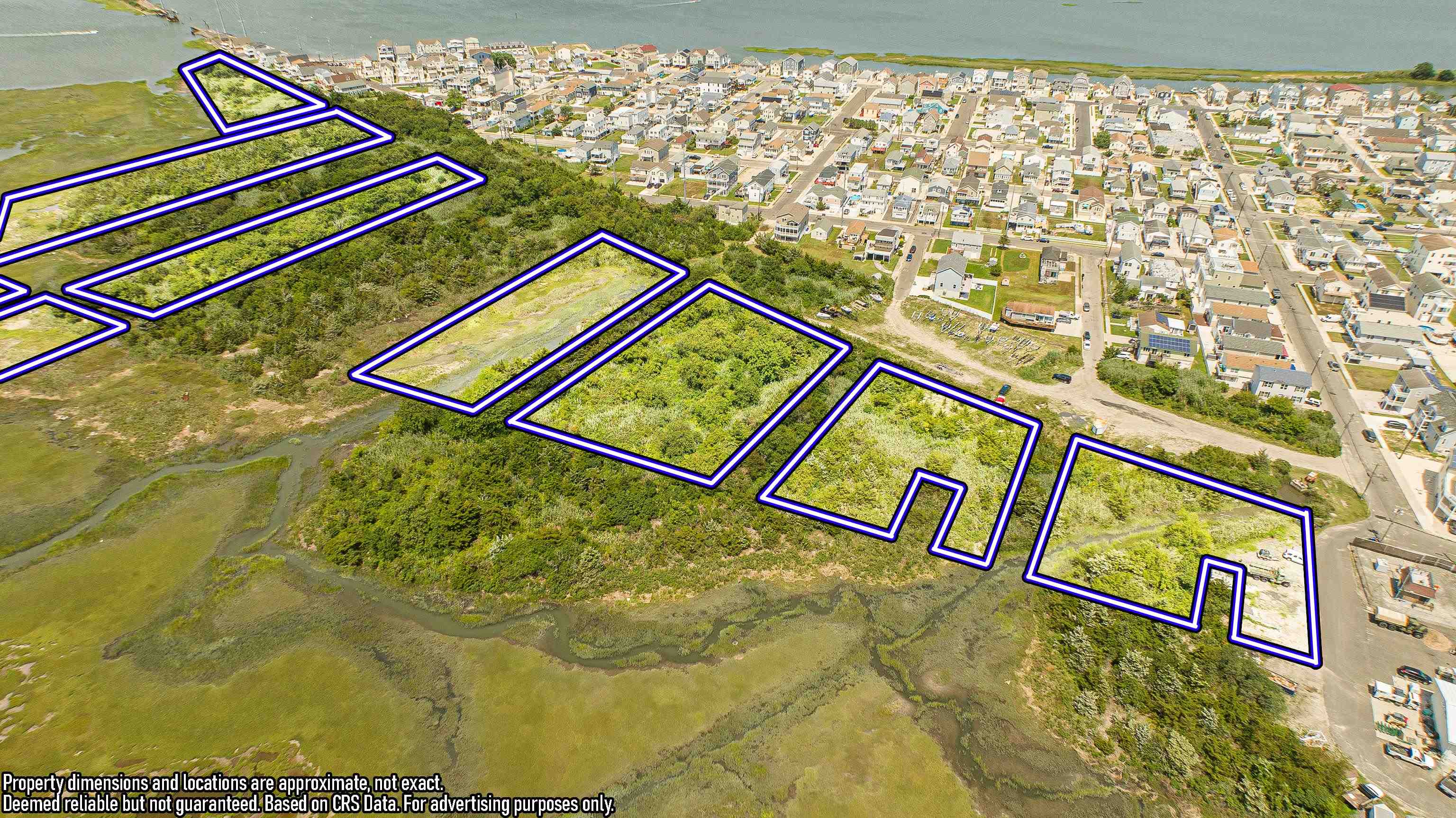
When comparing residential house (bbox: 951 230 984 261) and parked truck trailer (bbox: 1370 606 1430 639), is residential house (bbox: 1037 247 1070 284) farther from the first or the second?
parked truck trailer (bbox: 1370 606 1430 639)

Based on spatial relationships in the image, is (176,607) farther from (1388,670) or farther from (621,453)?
(1388,670)

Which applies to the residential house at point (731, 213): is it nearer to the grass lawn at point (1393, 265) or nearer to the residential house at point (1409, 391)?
the residential house at point (1409, 391)

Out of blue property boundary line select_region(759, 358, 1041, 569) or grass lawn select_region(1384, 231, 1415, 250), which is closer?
blue property boundary line select_region(759, 358, 1041, 569)

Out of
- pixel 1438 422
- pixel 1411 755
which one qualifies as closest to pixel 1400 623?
pixel 1411 755

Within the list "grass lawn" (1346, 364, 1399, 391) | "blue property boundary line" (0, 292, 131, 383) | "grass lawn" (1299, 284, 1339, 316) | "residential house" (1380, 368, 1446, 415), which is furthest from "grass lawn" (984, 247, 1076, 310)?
"blue property boundary line" (0, 292, 131, 383)

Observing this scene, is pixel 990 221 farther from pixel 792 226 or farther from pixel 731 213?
pixel 731 213
